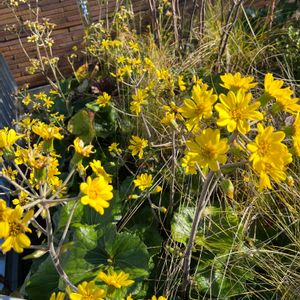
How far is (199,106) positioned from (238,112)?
0.11m

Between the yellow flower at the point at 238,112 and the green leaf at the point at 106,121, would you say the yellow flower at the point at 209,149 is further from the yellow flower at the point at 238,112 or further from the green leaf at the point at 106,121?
the green leaf at the point at 106,121

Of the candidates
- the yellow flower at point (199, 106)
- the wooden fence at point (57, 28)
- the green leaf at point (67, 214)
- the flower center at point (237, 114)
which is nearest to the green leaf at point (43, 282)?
the green leaf at point (67, 214)

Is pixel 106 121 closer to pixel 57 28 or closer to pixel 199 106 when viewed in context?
pixel 199 106

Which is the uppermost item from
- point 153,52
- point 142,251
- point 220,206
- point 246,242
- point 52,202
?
point 52,202

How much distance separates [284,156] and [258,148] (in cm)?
7

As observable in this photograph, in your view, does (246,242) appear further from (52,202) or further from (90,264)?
(52,202)

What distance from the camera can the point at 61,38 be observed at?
148 inches

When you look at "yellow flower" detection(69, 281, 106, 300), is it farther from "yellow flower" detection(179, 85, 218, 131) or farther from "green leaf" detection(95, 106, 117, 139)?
"green leaf" detection(95, 106, 117, 139)

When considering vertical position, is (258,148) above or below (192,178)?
above

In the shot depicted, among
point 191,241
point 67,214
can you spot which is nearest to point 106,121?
point 67,214

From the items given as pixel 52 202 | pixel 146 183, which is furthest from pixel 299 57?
pixel 52 202

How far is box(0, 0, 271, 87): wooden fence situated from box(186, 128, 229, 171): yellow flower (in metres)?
2.92

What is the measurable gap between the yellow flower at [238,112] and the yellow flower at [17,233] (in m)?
0.49

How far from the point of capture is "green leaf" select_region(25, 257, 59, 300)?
1488mm
